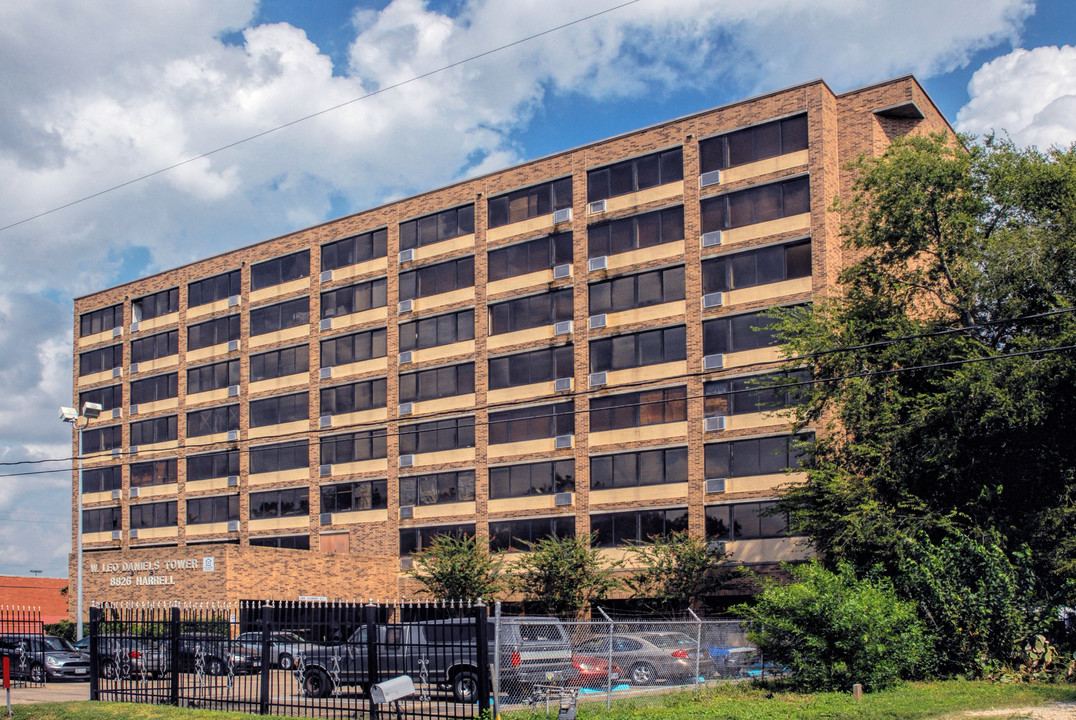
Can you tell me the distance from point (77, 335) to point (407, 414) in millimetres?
28178

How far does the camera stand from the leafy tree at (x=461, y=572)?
42.1 metres

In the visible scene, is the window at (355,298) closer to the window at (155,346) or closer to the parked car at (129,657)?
the window at (155,346)

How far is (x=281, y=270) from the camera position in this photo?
55125mm

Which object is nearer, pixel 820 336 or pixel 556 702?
pixel 556 702

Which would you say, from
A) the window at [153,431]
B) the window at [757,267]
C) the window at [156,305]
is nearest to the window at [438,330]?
the window at [757,267]

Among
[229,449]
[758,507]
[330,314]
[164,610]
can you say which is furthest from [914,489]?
[229,449]

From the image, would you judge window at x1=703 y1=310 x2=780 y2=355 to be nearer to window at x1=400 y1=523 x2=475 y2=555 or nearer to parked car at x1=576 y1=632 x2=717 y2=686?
window at x1=400 y1=523 x2=475 y2=555

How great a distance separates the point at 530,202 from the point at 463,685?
1299 inches

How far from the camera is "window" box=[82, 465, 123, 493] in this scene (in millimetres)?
60812

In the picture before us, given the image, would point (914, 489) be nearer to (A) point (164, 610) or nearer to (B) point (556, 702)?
(B) point (556, 702)

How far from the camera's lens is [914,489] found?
29781 millimetres

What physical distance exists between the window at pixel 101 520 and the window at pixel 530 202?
30.0 meters

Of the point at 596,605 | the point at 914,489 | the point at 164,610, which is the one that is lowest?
the point at 596,605

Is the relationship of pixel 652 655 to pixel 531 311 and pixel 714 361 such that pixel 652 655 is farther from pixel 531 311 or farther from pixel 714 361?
pixel 531 311
